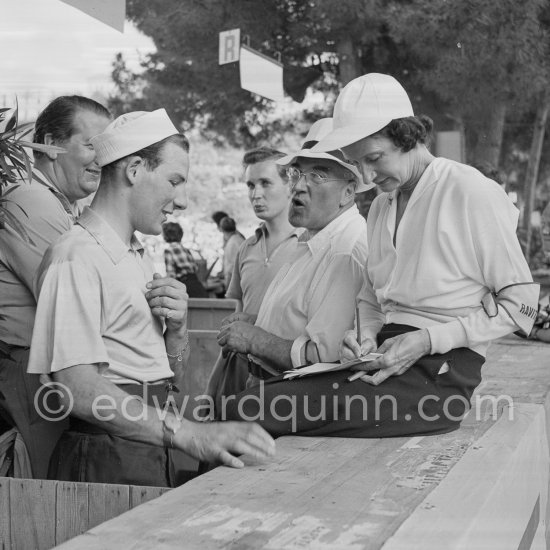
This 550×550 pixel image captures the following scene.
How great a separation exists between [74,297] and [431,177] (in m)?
1.03

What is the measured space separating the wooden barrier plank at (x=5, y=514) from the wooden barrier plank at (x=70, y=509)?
0.13 metres

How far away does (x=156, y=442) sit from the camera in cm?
224

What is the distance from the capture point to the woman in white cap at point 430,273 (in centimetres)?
249

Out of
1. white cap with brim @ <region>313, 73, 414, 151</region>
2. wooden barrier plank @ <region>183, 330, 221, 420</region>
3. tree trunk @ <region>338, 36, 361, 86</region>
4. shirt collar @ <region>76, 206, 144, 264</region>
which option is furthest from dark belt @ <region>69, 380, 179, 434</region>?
tree trunk @ <region>338, 36, 361, 86</region>

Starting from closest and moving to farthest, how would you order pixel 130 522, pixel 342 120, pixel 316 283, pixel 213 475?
pixel 130 522
pixel 213 475
pixel 342 120
pixel 316 283

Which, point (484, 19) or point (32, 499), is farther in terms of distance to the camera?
point (484, 19)

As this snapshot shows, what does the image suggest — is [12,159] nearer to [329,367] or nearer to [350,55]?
[329,367]

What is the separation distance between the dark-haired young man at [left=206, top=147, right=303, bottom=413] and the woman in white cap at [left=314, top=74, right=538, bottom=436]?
6.09ft

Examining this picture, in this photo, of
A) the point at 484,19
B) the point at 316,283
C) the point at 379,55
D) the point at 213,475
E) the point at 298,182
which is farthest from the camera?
the point at 379,55

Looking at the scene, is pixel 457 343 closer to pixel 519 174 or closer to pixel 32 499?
pixel 32 499

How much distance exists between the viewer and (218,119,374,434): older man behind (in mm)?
2965

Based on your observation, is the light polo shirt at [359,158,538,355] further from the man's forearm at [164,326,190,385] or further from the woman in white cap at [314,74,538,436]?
the man's forearm at [164,326,190,385]

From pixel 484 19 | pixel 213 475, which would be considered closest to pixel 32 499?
pixel 213 475

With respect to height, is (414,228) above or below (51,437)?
above
